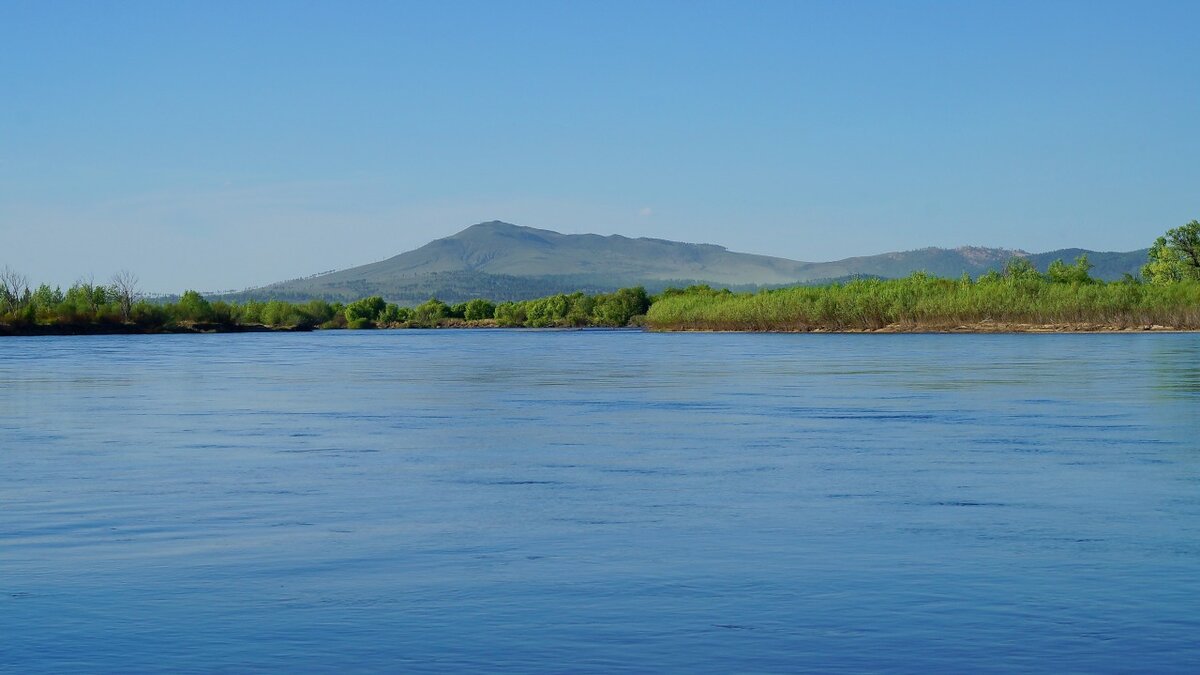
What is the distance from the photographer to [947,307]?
14938 centimetres

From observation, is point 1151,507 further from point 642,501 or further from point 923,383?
point 923,383

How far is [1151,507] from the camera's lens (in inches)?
671

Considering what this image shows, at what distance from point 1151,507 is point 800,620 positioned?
26.5 feet

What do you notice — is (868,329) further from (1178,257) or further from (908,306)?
(1178,257)

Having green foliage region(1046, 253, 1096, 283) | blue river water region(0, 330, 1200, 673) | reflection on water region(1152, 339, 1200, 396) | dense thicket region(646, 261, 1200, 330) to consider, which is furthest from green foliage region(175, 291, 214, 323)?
blue river water region(0, 330, 1200, 673)

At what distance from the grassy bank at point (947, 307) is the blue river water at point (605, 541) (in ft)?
354

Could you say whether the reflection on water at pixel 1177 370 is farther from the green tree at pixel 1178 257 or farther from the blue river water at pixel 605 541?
the green tree at pixel 1178 257

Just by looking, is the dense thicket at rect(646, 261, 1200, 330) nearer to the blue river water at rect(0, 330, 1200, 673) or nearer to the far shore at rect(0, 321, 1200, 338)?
the far shore at rect(0, 321, 1200, 338)

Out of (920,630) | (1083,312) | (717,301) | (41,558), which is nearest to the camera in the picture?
(920,630)

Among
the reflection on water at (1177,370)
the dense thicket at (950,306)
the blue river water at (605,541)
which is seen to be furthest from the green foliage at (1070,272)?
the blue river water at (605,541)

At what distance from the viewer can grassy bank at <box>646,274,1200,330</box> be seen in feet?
438

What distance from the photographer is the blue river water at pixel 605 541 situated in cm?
1024

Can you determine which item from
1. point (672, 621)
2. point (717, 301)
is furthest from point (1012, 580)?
point (717, 301)

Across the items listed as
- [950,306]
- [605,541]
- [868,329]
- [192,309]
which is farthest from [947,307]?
[605,541]
